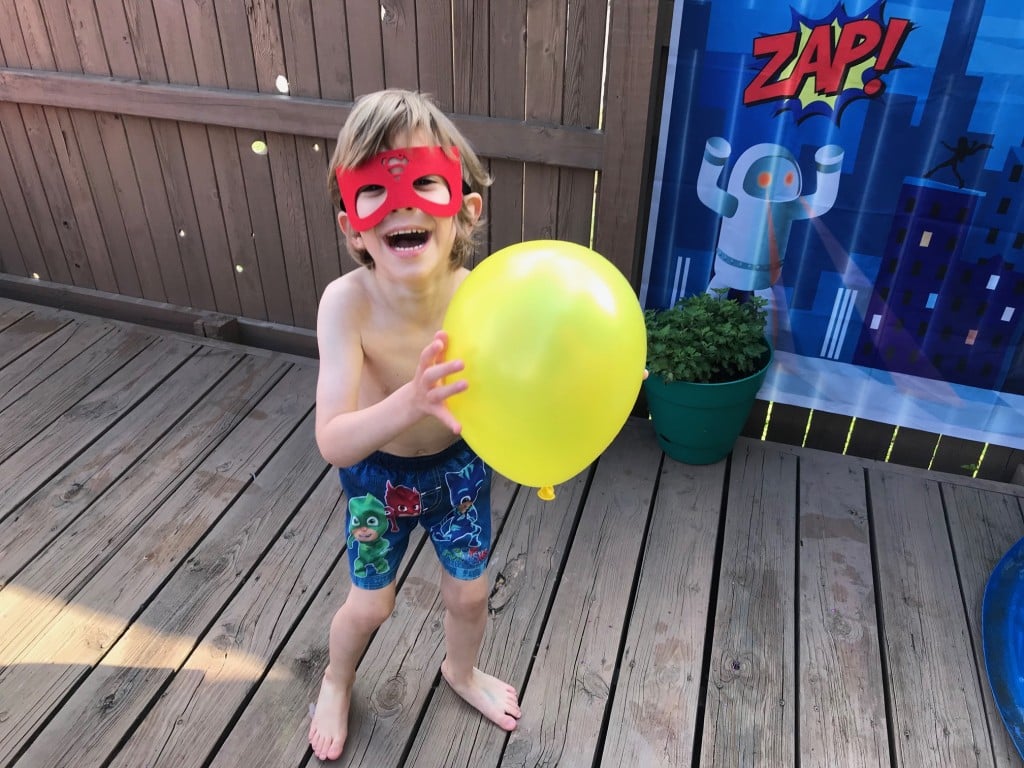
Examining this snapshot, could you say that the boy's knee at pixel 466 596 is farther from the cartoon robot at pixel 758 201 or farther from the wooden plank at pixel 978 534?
the cartoon robot at pixel 758 201

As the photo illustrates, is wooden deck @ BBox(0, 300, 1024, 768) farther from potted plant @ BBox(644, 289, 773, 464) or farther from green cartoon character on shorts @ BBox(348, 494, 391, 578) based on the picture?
green cartoon character on shorts @ BBox(348, 494, 391, 578)

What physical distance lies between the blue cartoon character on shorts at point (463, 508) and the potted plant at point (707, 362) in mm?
1103

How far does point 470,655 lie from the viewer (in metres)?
1.83

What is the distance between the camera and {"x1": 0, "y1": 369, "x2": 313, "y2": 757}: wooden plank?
195 cm

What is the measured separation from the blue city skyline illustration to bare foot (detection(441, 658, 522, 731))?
1464mm

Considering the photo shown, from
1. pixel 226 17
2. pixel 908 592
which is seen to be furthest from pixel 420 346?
pixel 226 17

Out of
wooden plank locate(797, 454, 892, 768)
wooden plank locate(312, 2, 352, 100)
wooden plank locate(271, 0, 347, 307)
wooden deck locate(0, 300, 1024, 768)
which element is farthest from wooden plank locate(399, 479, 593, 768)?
wooden plank locate(312, 2, 352, 100)

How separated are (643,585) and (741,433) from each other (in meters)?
0.90

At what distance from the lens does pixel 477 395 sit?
1.13 m

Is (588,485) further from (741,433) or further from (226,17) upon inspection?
(226,17)

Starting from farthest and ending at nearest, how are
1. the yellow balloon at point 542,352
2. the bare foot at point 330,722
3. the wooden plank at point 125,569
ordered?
the wooden plank at point 125,569 → the bare foot at point 330,722 → the yellow balloon at point 542,352

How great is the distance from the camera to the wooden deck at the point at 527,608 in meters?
1.85

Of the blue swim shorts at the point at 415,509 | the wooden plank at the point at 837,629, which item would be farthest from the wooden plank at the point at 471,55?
the wooden plank at the point at 837,629

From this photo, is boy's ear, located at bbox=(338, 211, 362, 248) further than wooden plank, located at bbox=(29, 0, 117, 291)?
No
